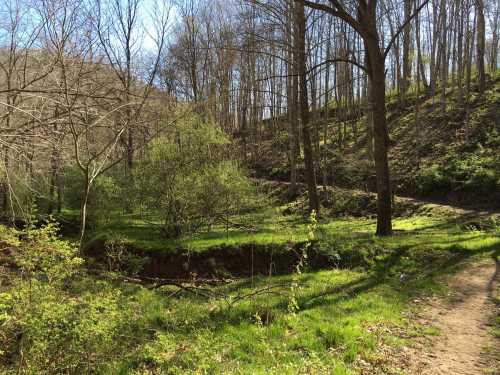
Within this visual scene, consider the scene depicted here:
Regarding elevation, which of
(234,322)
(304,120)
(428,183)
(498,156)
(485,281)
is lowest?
(234,322)

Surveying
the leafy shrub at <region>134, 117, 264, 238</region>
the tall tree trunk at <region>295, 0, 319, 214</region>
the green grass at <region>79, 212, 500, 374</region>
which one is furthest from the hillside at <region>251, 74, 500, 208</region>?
the green grass at <region>79, 212, 500, 374</region>

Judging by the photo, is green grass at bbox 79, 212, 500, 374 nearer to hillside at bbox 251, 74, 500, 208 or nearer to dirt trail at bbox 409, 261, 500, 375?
dirt trail at bbox 409, 261, 500, 375

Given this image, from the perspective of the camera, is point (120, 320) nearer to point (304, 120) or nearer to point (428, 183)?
point (304, 120)

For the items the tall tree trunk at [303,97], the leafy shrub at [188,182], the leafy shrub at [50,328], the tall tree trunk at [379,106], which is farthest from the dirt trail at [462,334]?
the leafy shrub at [188,182]

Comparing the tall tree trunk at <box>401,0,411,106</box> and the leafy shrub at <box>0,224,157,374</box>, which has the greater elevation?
the tall tree trunk at <box>401,0,411,106</box>

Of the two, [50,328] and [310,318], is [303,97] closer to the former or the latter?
[310,318]

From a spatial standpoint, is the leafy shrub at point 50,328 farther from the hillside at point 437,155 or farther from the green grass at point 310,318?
the hillside at point 437,155

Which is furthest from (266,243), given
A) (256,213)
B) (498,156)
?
(498,156)

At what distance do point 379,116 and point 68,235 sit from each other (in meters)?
13.6

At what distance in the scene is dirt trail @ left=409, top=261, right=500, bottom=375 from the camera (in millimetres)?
4434

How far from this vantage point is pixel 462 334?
5.27 meters

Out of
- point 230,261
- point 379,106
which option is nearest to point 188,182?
point 230,261

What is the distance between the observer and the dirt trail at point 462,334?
443 centimetres

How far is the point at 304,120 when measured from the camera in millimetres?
14930
